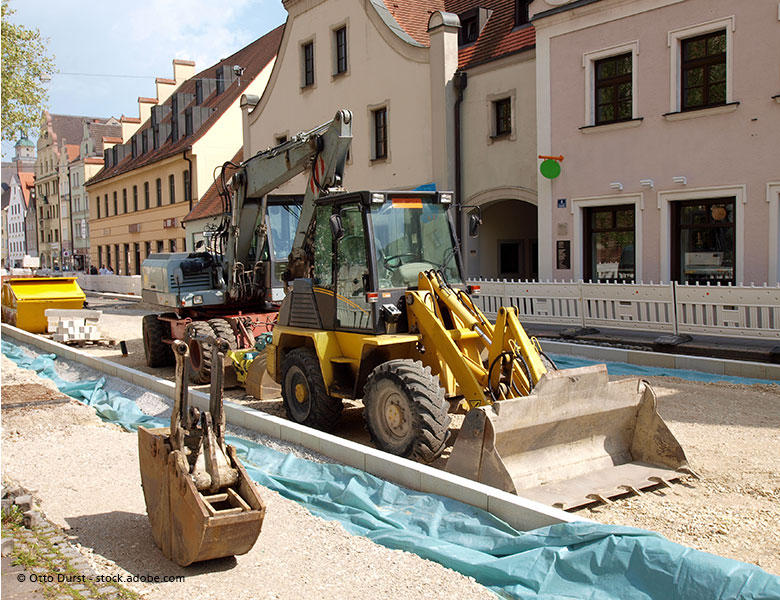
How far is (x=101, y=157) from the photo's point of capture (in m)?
59.3

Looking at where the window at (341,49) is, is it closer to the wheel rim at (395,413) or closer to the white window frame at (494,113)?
the white window frame at (494,113)

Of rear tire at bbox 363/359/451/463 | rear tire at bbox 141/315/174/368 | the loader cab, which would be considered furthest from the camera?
rear tire at bbox 141/315/174/368

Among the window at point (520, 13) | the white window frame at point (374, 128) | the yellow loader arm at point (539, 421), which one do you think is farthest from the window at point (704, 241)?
the white window frame at point (374, 128)

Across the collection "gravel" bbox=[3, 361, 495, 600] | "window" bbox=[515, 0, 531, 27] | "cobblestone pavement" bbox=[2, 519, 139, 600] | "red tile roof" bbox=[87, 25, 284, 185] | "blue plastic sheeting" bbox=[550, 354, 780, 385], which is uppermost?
"red tile roof" bbox=[87, 25, 284, 185]

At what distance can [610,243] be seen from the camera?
55.6 feet

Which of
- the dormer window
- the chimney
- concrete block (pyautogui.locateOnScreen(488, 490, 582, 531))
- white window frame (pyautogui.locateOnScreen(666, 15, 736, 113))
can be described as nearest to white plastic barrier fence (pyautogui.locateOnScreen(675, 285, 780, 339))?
white window frame (pyautogui.locateOnScreen(666, 15, 736, 113))

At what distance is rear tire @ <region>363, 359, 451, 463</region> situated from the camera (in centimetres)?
677

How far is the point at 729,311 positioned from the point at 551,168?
5.88 m

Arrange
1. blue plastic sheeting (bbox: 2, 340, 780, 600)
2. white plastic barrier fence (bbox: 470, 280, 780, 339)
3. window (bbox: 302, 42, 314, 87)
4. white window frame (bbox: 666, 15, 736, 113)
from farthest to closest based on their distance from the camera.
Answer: window (bbox: 302, 42, 314, 87)
white window frame (bbox: 666, 15, 736, 113)
white plastic barrier fence (bbox: 470, 280, 780, 339)
blue plastic sheeting (bbox: 2, 340, 780, 600)

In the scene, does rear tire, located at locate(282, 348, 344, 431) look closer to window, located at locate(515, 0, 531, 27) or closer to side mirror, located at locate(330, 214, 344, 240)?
side mirror, located at locate(330, 214, 344, 240)

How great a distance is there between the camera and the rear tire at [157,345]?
547 inches

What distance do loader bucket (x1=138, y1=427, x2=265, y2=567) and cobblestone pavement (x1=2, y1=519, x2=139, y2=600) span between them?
0.45 metres

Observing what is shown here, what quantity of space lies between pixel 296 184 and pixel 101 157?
37350 millimetres

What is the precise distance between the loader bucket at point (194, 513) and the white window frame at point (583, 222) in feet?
42.3
